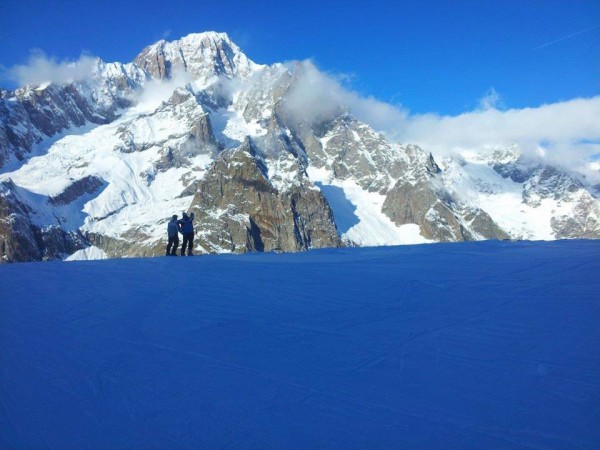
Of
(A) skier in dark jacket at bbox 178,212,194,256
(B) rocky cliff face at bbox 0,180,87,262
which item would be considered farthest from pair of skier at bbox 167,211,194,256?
(B) rocky cliff face at bbox 0,180,87,262

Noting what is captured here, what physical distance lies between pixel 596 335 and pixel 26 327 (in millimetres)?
9614

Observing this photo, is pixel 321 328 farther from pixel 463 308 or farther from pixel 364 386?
pixel 463 308

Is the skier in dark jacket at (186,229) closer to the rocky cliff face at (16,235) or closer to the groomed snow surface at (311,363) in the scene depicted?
the groomed snow surface at (311,363)

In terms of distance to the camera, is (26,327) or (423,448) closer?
(423,448)

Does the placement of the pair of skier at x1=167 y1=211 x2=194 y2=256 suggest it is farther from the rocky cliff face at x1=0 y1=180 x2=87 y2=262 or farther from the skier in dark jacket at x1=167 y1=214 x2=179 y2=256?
the rocky cliff face at x1=0 y1=180 x2=87 y2=262

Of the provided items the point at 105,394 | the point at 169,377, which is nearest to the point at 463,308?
the point at 169,377

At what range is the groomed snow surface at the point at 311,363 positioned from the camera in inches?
217

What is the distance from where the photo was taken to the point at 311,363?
23.0ft

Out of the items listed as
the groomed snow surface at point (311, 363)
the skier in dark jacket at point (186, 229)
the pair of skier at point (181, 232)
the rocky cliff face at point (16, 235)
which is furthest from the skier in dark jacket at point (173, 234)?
the rocky cliff face at point (16, 235)

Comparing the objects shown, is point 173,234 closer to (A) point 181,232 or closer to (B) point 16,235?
(A) point 181,232

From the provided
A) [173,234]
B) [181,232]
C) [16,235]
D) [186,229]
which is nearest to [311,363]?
[186,229]

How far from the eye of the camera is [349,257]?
16.5 metres

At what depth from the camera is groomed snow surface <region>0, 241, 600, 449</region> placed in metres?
5.51

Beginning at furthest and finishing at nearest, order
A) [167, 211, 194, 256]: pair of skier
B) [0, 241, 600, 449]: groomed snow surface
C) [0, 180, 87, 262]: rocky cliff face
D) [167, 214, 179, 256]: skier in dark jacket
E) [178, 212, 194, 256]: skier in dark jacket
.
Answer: [0, 180, 87, 262]: rocky cliff face → [167, 214, 179, 256]: skier in dark jacket → [167, 211, 194, 256]: pair of skier → [178, 212, 194, 256]: skier in dark jacket → [0, 241, 600, 449]: groomed snow surface
